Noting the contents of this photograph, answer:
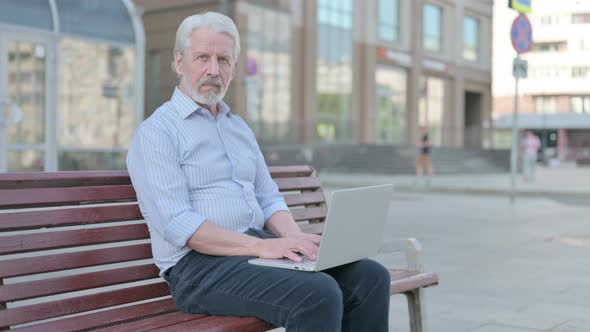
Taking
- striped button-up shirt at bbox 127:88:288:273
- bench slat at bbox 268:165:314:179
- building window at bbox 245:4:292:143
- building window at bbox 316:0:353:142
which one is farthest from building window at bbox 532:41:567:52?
striped button-up shirt at bbox 127:88:288:273

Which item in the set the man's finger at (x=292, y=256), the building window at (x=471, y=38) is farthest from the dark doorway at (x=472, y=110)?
the man's finger at (x=292, y=256)

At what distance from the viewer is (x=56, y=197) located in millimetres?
3057

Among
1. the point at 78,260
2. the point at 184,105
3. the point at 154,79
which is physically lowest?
the point at 78,260

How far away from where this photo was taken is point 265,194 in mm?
3600

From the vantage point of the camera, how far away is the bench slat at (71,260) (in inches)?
111

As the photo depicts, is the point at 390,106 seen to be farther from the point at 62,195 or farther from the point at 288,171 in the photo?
the point at 62,195

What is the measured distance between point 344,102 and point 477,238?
3087 centimetres

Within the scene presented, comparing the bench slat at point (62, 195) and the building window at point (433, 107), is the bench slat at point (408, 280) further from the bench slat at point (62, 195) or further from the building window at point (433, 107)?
the building window at point (433, 107)

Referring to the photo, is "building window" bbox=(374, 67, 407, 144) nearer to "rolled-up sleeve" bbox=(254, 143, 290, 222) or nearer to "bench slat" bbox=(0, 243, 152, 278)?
"rolled-up sleeve" bbox=(254, 143, 290, 222)

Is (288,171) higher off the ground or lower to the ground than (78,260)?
higher

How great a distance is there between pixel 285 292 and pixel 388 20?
4191 cm

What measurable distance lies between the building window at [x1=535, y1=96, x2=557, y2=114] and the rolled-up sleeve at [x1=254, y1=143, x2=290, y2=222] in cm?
8465

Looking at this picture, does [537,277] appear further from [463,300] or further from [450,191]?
[450,191]

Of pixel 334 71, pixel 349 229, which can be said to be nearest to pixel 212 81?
pixel 349 229
